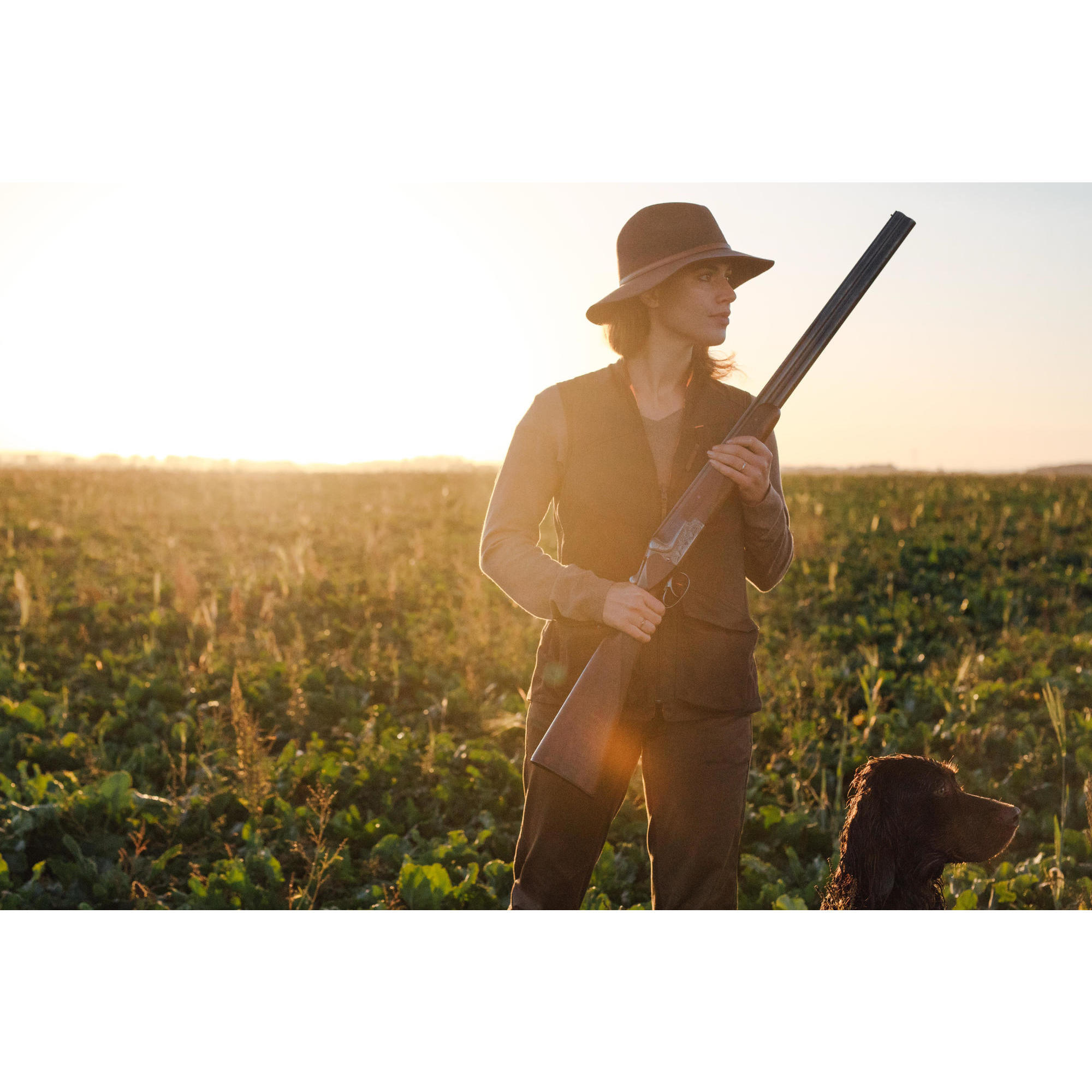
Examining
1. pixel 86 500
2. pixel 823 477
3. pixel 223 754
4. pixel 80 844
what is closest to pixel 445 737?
pixel 223 754

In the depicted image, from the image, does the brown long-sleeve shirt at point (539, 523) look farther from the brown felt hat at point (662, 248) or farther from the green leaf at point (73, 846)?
the green leaf at point (73, 846)

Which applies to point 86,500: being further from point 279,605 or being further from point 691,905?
point 691,905

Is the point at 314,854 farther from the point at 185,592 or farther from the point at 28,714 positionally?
the point at 185,592

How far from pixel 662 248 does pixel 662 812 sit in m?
1.55

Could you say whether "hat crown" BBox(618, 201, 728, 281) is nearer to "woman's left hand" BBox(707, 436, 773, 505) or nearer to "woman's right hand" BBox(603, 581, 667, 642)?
"woman's left hand" BBox(707, 436, 773, 505)

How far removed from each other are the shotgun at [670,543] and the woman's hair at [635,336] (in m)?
0.19

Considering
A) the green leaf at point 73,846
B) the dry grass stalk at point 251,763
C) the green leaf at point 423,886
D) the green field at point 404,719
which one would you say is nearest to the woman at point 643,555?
the green leaf at point 423,886

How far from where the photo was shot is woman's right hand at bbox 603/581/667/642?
86.4 inches

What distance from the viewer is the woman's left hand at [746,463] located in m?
2.26

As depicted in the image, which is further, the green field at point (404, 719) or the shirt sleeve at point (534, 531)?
the green field at point (404, 719)

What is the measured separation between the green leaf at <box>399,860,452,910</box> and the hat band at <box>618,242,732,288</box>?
2.34 meters

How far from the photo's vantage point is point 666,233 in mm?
2402

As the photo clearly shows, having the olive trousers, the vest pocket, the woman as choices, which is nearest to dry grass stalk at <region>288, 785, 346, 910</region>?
the olive trousers

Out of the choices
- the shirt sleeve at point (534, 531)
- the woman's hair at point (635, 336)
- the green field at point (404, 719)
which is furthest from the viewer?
the green field at point (404, 719)
